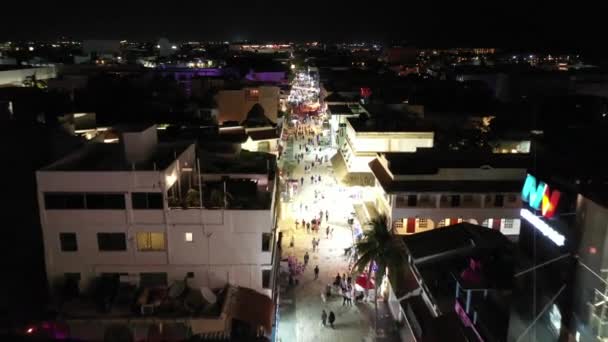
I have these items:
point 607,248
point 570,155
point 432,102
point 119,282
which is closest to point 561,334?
point 607,248

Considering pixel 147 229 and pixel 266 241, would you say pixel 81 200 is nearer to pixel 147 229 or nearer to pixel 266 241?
pixel 147 229

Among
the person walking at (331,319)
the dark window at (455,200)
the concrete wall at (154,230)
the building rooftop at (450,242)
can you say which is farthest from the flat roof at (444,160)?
→ the concrete wall at (154,230)

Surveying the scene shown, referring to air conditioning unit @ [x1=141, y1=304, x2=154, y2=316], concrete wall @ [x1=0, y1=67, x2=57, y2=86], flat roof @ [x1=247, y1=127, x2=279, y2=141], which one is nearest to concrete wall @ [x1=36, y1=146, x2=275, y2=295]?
air conditioning unit @ [x1=141, y1=304, x2=154, y2=316]

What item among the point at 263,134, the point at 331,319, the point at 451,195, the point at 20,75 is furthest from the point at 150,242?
the point at 20,75

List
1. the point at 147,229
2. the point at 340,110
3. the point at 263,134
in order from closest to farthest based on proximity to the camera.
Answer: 1. the point at 147,229
2. the point at 263,134
3. the point at 340,110

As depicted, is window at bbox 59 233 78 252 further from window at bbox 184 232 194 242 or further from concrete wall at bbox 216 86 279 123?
concrete wall at bbox 216 86 279 123

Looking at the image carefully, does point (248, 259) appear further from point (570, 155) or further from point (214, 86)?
point (214, 86)
